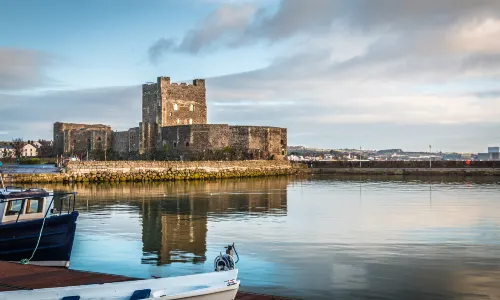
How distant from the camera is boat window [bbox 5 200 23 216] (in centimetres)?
1355

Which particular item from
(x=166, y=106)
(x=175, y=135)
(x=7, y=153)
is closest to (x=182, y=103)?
(x=166, y=106)

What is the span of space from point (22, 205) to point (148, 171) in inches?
1382

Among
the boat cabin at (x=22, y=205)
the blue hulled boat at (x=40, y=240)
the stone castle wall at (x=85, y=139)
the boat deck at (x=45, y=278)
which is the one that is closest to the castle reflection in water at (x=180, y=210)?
the blue hulled boat at (x=40, y=240)

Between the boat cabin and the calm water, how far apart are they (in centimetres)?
143

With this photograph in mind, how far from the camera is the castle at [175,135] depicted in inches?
2297

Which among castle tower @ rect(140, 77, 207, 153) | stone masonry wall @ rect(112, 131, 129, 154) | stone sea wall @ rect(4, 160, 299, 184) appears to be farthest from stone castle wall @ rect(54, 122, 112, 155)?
stone sea wall @ rect(4, 160, 299, 184)

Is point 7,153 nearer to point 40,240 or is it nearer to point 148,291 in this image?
point 40,240

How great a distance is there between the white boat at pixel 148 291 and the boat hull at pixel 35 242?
5885mm

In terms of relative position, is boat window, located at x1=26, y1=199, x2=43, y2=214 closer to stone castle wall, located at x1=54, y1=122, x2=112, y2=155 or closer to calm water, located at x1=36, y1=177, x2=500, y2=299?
calm water, located at x1=36, y1=177, x2=500, y2=299


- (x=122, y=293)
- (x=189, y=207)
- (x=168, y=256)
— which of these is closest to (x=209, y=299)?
(x=122, y=293)

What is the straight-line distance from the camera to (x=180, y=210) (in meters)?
24.4

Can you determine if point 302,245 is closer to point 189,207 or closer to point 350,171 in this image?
point 189,207

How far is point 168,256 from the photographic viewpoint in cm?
1412

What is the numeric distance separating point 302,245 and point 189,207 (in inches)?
422
